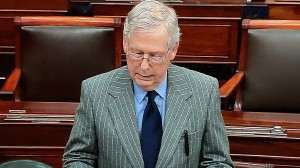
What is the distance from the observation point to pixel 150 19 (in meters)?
0.88

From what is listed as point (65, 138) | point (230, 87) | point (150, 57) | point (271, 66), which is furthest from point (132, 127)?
point (271, 66)

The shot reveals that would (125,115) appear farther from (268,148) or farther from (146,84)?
(268,148)

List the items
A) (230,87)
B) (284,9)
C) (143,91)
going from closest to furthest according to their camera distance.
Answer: (143,91), (230,87), (284,9)

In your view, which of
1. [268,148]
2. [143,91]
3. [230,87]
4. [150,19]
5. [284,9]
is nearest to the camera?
[150,19]

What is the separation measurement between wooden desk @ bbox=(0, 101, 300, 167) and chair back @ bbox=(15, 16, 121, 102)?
0.26 metres

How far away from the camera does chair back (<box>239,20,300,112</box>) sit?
5.38ft

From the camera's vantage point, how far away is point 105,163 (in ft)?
3.16

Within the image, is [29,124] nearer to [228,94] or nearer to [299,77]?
[228,94]

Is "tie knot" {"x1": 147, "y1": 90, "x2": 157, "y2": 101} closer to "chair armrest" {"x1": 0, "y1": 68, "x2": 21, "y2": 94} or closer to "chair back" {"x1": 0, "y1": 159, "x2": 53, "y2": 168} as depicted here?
"chair back" {"x1": 0, "y1": 159, "x2": 53, "y2": 168}

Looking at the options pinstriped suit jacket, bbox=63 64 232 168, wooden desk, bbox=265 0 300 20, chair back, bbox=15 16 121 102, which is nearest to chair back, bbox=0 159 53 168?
pinstriped suit jacket, bbox=63 64 232 168

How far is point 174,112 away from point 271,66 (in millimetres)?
763

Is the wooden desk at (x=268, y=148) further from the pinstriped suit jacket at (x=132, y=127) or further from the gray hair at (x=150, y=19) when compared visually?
the gray hair at (x=150, y=19)

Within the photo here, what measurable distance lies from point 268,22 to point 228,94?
0.91ft

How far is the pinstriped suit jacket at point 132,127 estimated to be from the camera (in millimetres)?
945
